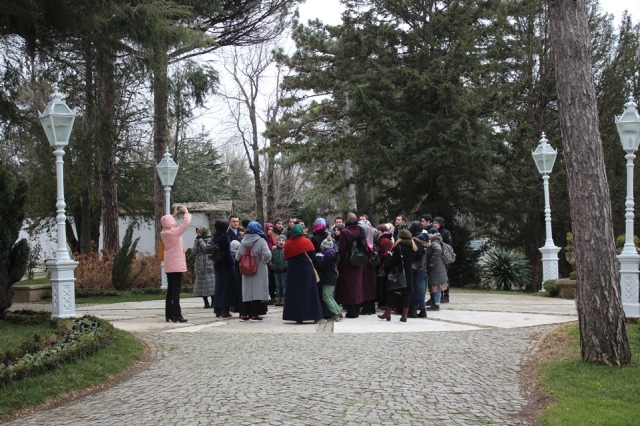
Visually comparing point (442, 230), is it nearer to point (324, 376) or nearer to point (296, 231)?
point (296, 231)

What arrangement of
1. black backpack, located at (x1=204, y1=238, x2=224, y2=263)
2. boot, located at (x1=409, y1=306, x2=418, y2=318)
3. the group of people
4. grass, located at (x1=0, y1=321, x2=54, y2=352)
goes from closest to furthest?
grass, located at (x1=0, y1=321, x2=54, y2=352) < the group of people < boot, located at (x1=409, y1=306, x2=418, y2=318) < black backpack, located at (x1=204, y1=238, x2=224, y2=263)

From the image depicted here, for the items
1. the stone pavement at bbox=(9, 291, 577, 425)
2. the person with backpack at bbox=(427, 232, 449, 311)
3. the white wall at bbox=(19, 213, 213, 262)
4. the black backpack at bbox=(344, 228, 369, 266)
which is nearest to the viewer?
the stone pavement at bbox=(9, 291, 577, 425)

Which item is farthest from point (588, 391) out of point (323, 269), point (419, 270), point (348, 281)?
point (348, 281)

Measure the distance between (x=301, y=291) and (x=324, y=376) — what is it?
432 centimetres

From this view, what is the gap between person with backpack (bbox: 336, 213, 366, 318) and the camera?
11.5 m

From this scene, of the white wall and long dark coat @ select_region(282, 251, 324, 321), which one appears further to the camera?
the white wall

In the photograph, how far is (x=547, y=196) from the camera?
18.8 m

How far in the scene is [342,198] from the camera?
161 feet

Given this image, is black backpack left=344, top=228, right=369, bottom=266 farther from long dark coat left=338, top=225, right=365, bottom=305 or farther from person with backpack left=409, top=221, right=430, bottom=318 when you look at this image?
person with backpack left=409, top=221, right=430, bottom=318

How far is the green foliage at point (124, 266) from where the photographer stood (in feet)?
62.3

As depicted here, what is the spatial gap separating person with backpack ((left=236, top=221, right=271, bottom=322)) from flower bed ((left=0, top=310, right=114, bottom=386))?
2.61 metres

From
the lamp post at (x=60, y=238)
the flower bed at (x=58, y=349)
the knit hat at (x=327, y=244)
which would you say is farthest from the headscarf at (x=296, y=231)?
the lamp post at (x=60, y=238)

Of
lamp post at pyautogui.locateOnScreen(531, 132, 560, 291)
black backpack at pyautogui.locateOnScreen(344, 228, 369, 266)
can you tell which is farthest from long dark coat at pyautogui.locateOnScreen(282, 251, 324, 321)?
lamp post at pyautogui.locateOnScreen(531, 132, 560, 291)

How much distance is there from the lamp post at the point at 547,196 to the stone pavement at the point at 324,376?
7.57 metres
